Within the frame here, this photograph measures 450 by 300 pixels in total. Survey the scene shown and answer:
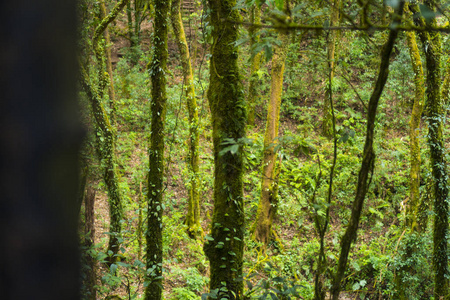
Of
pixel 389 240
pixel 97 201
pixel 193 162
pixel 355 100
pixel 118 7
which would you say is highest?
pixel 355 100

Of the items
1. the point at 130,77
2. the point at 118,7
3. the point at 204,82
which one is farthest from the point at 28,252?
the point at 130,77

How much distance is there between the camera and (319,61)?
8.13 feet

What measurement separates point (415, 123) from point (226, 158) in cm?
714

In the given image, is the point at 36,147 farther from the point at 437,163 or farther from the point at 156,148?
the point at 437,163

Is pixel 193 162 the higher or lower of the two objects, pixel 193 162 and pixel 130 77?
the lower

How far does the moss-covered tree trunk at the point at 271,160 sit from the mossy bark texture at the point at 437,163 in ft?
11.3

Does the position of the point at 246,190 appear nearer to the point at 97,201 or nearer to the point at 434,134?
the point at 97,201

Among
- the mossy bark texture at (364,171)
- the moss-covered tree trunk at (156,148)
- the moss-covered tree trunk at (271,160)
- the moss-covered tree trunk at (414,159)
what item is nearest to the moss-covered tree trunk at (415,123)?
the moss-covered tree trunk at (414,159)

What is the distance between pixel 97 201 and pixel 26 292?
10996 mm

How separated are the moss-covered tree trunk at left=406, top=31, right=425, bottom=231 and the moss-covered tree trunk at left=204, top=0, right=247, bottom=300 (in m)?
6.03

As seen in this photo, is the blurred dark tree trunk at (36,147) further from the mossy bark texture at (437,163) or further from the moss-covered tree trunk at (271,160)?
the moss-covered tree trunk at (271,160)

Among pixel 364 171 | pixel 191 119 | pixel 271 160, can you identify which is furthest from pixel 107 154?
pixel 364 171

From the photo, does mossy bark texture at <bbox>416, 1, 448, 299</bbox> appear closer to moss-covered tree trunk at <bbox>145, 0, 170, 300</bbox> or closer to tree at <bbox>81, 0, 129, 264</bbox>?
moss-covered tree trunk at <bbox>145, 0, 170, 300</bbox>

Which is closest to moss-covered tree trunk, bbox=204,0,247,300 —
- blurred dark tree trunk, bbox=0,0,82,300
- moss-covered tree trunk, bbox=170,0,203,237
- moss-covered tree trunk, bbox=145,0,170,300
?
moss-covered tree trunk, bbox=145,0,170,300
